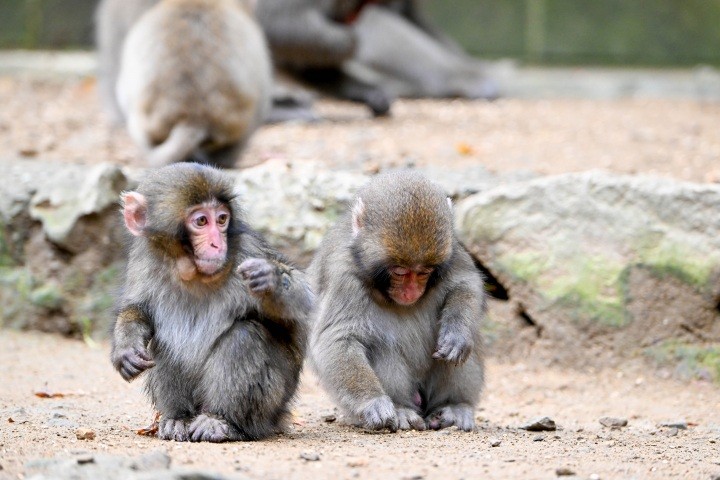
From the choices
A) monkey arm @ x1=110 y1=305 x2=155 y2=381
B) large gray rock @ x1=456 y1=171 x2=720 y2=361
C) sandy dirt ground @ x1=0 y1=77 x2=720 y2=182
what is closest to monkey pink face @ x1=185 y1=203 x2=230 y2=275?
monkey arm @ x1=110 y1=305 x2=155 y2=381

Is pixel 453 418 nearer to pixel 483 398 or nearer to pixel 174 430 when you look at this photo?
pixel 483 398

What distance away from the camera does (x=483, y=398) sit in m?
6.46

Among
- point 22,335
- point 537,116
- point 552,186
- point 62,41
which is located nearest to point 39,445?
point 22,335

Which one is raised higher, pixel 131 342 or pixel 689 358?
pixel 131 342

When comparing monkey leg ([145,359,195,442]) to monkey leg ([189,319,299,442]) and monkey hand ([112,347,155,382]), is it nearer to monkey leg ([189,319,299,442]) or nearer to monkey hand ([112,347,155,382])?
monkey leg ([189,319,299,442])

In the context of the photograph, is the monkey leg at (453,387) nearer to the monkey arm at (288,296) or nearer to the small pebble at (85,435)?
the monkey arm at (288,296)

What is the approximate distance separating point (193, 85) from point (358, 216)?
136 inches

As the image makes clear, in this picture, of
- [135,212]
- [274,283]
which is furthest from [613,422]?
[135,212]

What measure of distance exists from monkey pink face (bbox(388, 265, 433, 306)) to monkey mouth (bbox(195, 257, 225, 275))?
2.71 feet

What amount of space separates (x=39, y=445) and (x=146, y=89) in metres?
4.49

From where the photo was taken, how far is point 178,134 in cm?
828

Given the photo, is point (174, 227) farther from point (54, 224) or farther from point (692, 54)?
point (692, 54)

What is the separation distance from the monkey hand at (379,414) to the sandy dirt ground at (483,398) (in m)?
0.05

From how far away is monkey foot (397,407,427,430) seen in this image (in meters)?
5.12
